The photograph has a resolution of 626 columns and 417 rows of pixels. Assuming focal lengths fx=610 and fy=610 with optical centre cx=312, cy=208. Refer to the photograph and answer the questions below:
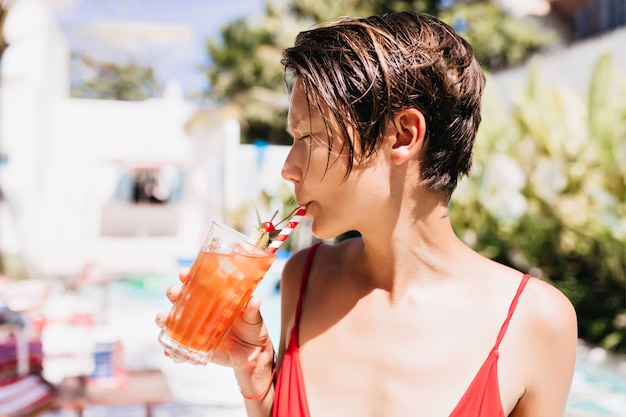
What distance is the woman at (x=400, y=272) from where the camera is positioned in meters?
1.16

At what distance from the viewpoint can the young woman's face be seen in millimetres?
1190

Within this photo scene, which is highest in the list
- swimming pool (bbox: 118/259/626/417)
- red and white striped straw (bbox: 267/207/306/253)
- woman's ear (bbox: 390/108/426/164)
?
woman's ear (bbox: 390/108/426/164)

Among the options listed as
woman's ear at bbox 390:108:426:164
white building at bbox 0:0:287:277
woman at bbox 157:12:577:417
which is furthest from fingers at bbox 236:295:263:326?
white building at bbox 0:0:287:277

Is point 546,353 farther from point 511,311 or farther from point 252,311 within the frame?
point 252,311

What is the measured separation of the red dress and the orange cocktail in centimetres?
17

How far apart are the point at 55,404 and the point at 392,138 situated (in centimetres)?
326

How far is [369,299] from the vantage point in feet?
4.61

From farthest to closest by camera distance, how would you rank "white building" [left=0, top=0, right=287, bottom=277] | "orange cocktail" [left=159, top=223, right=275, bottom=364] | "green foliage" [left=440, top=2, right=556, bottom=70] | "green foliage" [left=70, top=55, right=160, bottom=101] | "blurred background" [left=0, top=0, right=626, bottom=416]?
1. "green foliage" [left=70, top=55, right=160, bottom=101]
2. "green foliage" [left=440, top=2, right=556, bottom=70]
3. "white building" [left=0, top=0, right=287, bottom=277]
4. "blurred background" [left=0, top=0, right=626, bottom=416]
5. "orange cocktail" [left=159, top=223, right=275, bottom=364]

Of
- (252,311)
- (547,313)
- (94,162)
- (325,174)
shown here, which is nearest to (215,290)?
(252,311)

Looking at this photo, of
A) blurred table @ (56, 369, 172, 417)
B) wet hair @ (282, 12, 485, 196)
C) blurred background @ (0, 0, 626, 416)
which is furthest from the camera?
blurred background @ (0, 0, 626, 416)

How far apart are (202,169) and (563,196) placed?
470 inches

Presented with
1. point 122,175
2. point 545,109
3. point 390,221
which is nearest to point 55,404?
point 390,221

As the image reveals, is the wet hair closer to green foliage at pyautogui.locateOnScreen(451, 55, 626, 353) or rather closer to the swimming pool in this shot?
the swimming pool

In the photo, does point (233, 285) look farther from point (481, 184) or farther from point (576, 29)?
point (576, 29)
